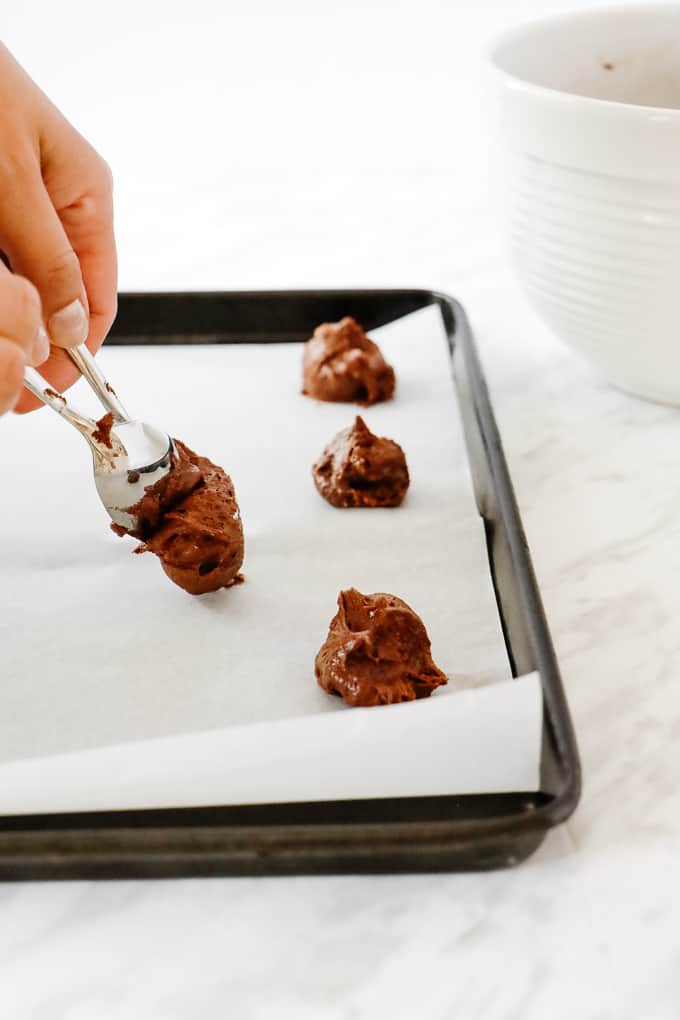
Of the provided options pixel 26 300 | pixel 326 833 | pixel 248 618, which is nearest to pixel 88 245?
pixel 26 300

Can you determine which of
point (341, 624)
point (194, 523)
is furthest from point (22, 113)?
point (341, 624)

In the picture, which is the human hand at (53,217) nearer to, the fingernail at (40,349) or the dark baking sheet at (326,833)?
the fingernail at (40,349)

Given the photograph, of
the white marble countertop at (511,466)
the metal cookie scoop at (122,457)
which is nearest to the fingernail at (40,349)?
the metal cookie scoop at (122,457)

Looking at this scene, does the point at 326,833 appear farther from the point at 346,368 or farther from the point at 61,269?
the point at 346,368

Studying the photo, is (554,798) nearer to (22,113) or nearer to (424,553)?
(424,553)

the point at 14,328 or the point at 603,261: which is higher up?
the point at 14,328

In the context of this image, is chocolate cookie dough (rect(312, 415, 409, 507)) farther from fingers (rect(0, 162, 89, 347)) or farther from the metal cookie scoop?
fingers (rect(0, 162, 89, 347))
